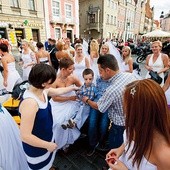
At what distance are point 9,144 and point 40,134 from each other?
0.29 metres

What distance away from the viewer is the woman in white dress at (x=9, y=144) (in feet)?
4.19

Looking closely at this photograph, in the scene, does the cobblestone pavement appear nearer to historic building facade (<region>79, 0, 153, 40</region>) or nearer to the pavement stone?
the pavement stone

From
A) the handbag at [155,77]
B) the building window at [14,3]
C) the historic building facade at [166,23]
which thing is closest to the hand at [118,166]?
the handbag at [155,77]

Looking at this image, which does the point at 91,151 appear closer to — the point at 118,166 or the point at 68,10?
the point at 118,166

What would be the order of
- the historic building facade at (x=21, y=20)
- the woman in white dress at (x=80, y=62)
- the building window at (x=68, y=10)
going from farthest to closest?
the building window at (x=68, y=10) < the historic building facade at (x=21, y=20) < the woman in white dress at (x=80, y=62)

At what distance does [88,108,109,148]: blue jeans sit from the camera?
2.43m

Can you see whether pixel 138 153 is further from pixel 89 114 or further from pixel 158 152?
pixel 89 114

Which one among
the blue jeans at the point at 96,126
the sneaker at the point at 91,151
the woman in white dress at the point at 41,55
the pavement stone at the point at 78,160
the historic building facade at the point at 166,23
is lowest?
the pavement stone at the point at 78,160

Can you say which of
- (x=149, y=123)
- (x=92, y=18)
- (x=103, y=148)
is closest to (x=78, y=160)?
(x=103, y=148)

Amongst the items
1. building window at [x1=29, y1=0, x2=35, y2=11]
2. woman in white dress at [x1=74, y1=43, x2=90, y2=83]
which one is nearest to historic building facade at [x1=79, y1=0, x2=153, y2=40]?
building window at [x1=29, y1=0, x2=35, y2=11]

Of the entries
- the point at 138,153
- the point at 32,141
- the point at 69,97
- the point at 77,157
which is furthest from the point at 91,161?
the point at 138,153

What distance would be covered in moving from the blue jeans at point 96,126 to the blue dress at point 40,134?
85 centimetres

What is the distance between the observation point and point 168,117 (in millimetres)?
921

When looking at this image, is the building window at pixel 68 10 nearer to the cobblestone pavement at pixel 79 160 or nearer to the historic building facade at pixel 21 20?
the historic building facade at pixel 21 20
